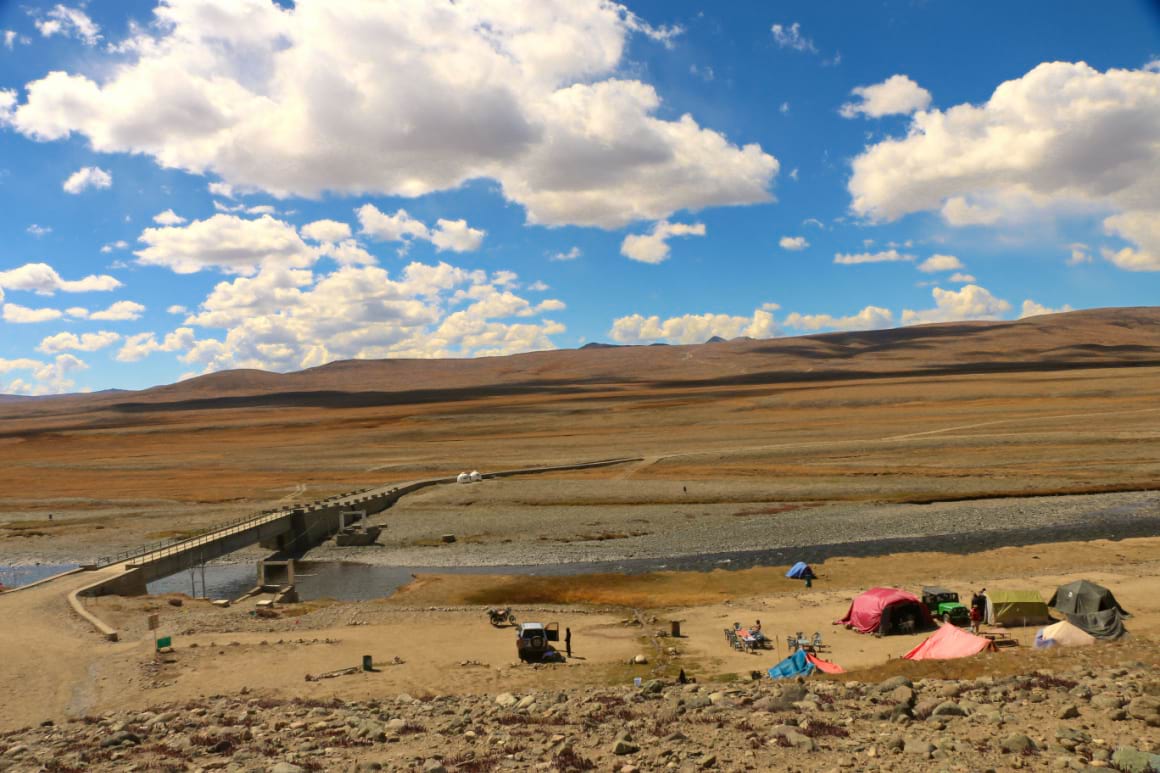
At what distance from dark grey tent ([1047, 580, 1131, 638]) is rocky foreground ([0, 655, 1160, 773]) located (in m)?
8.93

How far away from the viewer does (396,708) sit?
2086 centimetres

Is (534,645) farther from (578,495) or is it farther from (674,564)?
(578,495)

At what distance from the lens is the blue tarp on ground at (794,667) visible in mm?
23344

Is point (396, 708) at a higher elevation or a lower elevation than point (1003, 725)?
lower

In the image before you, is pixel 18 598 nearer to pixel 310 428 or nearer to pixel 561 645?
pixel 561 645

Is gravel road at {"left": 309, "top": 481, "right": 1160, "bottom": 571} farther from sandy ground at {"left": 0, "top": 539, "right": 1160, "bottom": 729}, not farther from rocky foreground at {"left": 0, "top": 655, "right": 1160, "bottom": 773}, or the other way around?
rocky foreground at {"left": 0, "top": 655, "right": 1160, "bottom": 773}

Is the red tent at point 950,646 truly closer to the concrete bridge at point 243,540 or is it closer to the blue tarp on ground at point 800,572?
the blue tarp on ground at point 800,572

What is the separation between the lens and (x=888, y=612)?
29.3 metres

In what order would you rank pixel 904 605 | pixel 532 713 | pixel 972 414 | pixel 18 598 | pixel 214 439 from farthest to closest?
pixel 214 439, pixel 972 414, pixel 18 598, pixel 904 605, pixel 532 713

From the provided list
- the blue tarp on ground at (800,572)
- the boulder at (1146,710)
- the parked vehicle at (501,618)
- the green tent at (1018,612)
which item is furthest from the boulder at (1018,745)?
the blue tarp on ground at (800,572)

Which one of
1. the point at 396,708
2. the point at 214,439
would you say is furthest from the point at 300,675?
the point at 214,439

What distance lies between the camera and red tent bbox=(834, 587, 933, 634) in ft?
96.2

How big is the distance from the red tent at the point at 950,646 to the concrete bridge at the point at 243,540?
2890cm

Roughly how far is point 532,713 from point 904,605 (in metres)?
17.0
